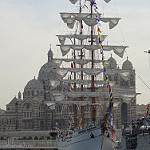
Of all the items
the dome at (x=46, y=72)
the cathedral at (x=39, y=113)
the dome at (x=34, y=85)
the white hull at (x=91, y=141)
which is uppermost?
the dome at (x=46, y=72)

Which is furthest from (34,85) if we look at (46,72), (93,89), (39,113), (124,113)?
(93,89)

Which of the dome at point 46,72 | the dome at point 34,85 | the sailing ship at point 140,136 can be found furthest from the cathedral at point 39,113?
the sailing ship at point 140,136

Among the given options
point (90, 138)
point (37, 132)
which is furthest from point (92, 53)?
point (37, 132)

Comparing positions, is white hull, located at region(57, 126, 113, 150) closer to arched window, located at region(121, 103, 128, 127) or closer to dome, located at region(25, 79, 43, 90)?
dome, located at region(25, 79, 43, 90)

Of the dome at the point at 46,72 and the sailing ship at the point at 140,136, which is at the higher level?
the dome at the point at 46,72

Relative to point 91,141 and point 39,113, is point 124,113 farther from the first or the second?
point 91,141

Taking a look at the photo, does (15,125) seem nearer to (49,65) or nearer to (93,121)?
(49,65)

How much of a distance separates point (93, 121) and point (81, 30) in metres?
17.9

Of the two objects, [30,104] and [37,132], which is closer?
[37,132]

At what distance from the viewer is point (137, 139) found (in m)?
38.9

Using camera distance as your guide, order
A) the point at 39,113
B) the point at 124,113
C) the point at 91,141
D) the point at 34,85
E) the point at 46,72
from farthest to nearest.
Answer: the point at 46,72 < the point at 124,113 < the point at 34,85 < the point at 39,113 < the point at 91,141

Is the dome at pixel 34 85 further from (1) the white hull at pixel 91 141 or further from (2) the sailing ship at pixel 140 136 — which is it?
(2) the sailing ship at pixel 140 136

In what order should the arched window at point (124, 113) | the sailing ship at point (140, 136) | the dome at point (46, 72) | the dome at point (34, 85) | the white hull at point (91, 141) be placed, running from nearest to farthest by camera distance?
the sailing ship at point (140, 136), the white hull at point (91, 141), the arched window at point (124, 113), the dome at point (34, 85), the dome at point (46, 72)

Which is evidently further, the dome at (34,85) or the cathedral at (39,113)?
the dome at (34,85)
